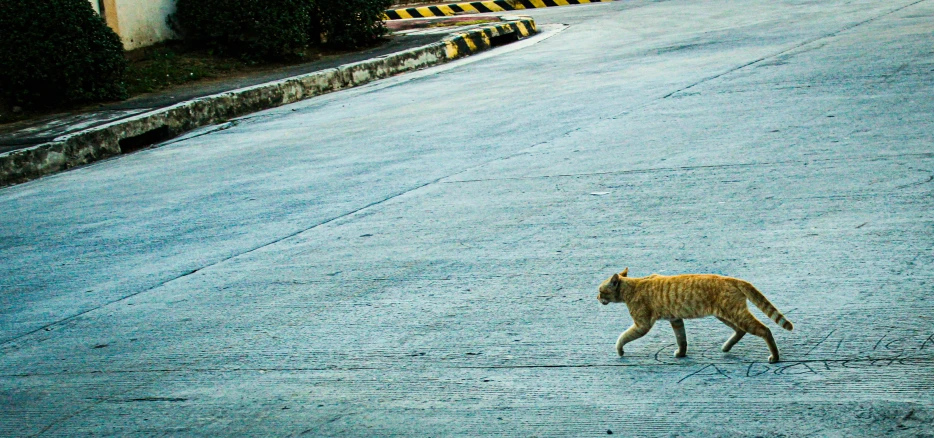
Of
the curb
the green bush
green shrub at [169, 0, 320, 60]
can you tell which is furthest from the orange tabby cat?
green shrub at [169, 0, 320, 60]

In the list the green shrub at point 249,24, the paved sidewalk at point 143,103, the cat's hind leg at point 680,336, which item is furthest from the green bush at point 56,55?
the cat's hind leg at point 680,336

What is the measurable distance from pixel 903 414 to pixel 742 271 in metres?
1.47

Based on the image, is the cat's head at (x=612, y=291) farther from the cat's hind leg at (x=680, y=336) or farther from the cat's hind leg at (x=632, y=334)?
the cat's hind leg at (x=680, y=336)

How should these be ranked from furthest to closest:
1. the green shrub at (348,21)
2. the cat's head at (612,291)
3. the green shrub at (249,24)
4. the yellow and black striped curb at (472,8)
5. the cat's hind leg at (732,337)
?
the yellow and black striped curb at (472,8) < the green shrub at (348,21) < the green shrub at (249,24) < the cat's head at (612,291) < the cat's hind leg at (732,337)

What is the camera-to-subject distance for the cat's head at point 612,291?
369 centimetres

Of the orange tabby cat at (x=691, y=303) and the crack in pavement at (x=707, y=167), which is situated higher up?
the orange tabby cat at (x=691, y=303)

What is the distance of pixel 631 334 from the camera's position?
→ 141 inches

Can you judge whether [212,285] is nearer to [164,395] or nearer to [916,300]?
[164,395]

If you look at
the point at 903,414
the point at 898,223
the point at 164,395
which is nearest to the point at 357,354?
the point at 164,395

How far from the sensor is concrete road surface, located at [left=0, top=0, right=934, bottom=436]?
3365 mm

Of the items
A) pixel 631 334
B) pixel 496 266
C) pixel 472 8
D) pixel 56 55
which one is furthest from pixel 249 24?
pixel 631 334

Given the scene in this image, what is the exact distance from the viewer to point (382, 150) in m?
8.32

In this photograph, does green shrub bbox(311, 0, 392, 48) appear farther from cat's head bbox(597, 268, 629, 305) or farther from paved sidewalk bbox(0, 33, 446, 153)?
cat's head bbox(597, 268, 629, 305)

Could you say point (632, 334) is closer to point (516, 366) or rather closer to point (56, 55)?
point (516, 366)
